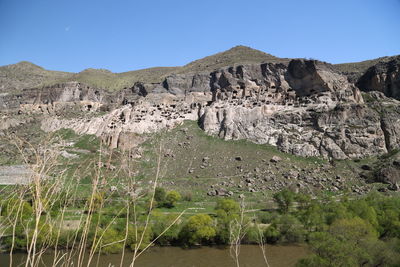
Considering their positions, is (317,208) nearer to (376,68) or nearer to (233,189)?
(233,189)

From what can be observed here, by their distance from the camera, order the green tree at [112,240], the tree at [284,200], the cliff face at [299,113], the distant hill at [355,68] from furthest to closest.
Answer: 1. the distant hill at [355,68]
2. the cliff face at [299,113]
3. the tree at [284,200]
4. the green tree at [112,240]

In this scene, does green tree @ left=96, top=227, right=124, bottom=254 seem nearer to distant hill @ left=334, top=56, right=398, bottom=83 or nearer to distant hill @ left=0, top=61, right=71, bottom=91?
distant hill @ left=334, top=56, right=398, bottom=83

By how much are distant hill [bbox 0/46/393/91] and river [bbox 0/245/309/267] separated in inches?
3031

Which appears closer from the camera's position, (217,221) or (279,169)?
(217,221)

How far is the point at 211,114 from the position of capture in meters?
76.6

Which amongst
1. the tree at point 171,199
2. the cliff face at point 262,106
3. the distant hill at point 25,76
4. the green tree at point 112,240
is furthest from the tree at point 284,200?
the distant hill at point 25,76

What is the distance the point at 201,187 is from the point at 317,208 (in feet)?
74.0

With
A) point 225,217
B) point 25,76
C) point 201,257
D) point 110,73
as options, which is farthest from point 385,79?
point 25,76

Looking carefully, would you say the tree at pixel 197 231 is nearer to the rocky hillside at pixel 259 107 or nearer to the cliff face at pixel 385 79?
the rocky hillside at pixel 259 107

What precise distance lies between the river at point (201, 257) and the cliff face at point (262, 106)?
30272 millimetres

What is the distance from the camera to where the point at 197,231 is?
30125mm

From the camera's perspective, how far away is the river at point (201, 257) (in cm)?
2431

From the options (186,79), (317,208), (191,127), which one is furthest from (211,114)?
(317,208)

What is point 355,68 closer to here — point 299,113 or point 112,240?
point 299,113
